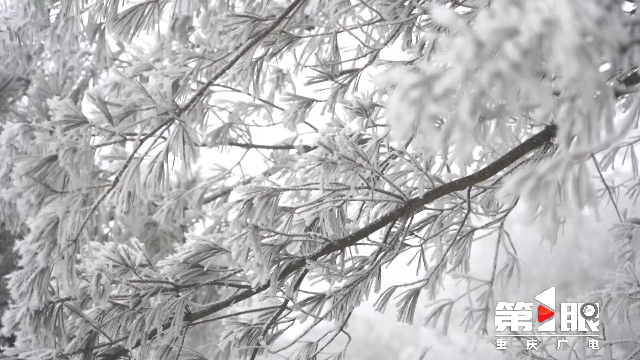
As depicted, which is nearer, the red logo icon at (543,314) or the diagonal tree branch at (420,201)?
the diagonal tree branch at (420,201)

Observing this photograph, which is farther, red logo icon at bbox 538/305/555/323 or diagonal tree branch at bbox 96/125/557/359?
red logo icon at bbox 538/305/555/323

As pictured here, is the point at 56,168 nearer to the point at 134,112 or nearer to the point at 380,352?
the point at 134,112

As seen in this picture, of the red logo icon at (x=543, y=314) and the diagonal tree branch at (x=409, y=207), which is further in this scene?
the red logo icon at (x=543, y=314)

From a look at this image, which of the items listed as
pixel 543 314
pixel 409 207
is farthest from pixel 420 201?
pixel 543 314

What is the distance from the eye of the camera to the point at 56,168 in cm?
115

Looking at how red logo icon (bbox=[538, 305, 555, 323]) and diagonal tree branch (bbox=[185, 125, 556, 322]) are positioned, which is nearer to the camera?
diagonal tree branch (bbox=[185, 125, 556, 322])

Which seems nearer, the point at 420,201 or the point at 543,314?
the point at 420,201

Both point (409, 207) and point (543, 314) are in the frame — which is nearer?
point (409, 207)

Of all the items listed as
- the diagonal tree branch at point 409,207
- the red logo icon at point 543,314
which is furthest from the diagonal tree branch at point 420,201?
the red logo icon at point 543,314

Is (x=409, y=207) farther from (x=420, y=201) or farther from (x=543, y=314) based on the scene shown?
(x=543, y=314)

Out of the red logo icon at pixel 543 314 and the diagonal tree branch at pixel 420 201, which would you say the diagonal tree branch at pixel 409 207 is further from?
the red logo icon at pixel 543 314

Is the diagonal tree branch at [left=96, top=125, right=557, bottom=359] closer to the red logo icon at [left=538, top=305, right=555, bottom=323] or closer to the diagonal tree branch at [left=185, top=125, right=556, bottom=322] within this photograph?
the diagonal tree branch at [left=185, top=125, right=556, bottom=322]

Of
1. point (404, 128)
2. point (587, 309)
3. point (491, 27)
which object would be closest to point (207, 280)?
point (404, 128)

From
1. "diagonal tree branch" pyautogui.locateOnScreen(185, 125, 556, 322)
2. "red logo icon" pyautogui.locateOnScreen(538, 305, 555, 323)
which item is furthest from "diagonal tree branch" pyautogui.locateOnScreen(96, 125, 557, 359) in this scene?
"red logo icon" pyautogui.locateOnScreen(538, 305, 555, 323)
